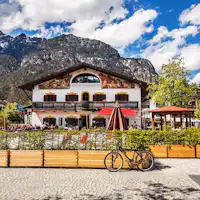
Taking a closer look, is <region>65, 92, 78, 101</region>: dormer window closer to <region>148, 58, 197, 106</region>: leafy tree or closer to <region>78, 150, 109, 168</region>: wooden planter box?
<region>148, 58, 197, 106</region>: leafy tree

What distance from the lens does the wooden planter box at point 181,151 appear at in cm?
918

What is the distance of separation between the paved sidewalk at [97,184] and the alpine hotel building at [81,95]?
1694cm

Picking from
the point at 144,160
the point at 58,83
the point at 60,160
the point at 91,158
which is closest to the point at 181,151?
the point at 144,160

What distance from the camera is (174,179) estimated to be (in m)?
6.32

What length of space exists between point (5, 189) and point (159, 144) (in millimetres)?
6325

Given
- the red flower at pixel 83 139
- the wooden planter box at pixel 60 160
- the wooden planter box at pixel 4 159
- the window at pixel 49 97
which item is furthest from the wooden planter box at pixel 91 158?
the window at pixel 49 97

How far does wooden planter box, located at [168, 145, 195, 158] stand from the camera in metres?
9.18

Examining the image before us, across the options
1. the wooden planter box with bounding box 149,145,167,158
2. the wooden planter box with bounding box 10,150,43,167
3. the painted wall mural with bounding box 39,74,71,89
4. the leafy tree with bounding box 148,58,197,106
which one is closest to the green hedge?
the wooden planter box with bounding box 10,150,43,167

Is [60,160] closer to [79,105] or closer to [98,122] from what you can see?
[79,105]

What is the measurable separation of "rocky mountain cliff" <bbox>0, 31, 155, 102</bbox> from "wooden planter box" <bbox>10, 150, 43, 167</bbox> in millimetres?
87082

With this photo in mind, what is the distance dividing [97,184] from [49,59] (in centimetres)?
12153

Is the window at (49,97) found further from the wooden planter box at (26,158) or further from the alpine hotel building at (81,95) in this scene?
the wooden planter box at (26,158)

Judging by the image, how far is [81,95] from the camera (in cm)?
2509

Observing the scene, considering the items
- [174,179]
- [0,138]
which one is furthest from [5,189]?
[174,179]
